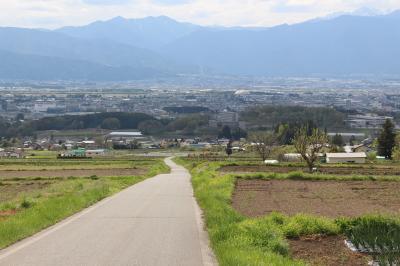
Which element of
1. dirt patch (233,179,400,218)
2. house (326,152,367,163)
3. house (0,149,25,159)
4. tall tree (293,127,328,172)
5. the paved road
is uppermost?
the paved road

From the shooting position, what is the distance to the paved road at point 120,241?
10375 millimetres

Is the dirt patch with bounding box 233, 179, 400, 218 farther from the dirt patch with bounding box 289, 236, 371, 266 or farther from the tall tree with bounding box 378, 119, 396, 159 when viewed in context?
the tall tree with bounding box 378, 119, 396, 159

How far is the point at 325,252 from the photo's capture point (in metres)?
11.4

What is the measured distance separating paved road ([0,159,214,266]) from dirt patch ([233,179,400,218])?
2.70 meters

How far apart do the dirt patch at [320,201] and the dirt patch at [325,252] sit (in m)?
4.48

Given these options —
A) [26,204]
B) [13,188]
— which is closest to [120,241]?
[26,204]

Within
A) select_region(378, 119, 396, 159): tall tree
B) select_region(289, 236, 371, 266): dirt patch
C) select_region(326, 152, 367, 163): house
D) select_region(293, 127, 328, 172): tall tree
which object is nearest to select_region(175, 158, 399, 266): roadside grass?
select_region(289, 236, 371, 266): dirt patch

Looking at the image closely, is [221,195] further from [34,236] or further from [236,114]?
[236,114]

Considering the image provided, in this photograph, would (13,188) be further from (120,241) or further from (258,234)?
(258,234)

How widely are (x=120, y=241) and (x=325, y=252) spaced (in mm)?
3859

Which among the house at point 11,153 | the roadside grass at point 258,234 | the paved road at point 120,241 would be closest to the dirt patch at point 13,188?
the paved road at point 120,241

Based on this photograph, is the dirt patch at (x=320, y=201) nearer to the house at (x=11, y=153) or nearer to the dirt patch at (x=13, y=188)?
the dirt patch at (x=13, y=188)

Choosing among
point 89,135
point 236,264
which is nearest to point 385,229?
point 236,264

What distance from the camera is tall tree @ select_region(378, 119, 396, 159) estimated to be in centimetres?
8534
